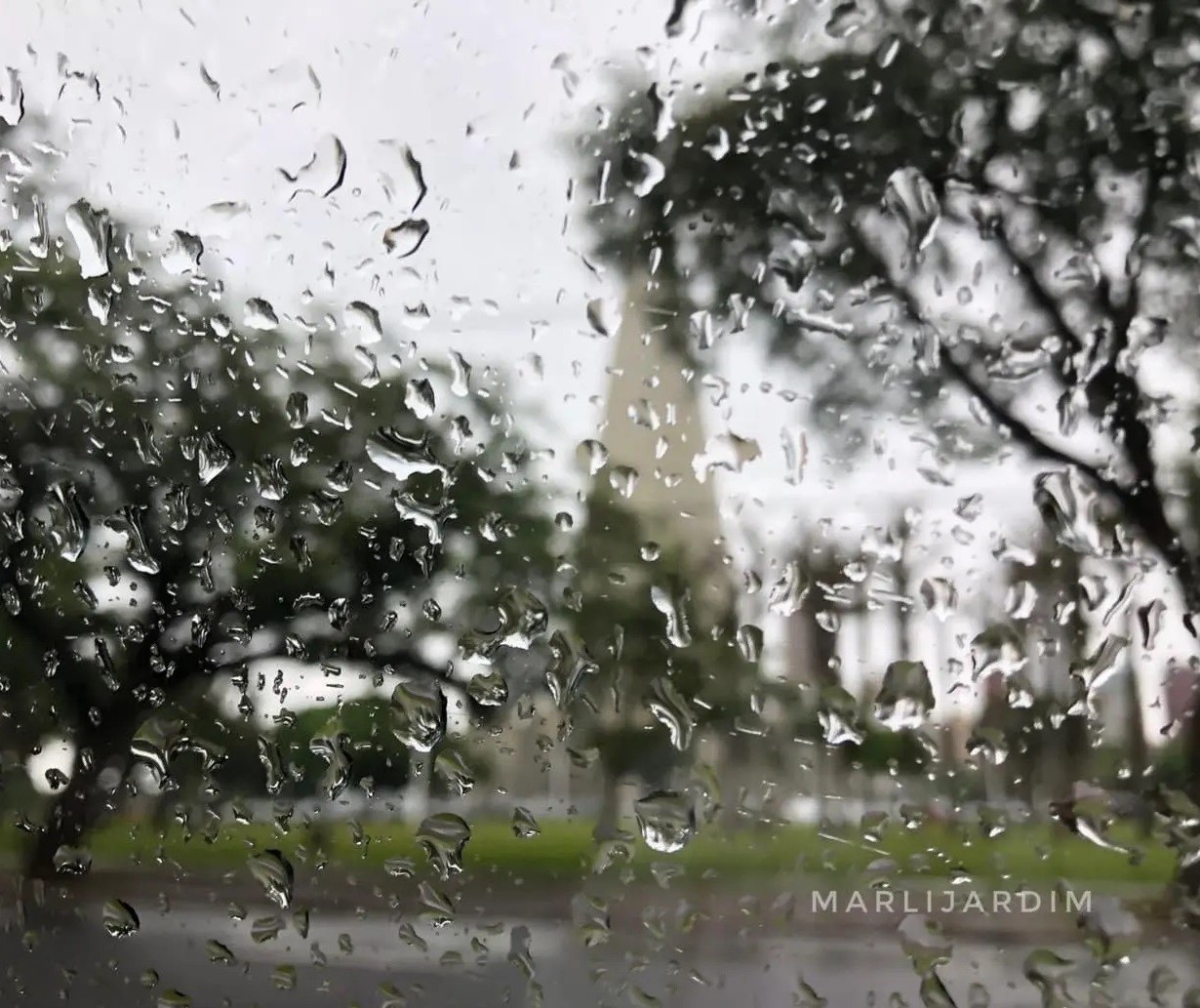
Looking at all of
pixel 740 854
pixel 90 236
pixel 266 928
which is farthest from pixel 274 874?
pixel 90 236

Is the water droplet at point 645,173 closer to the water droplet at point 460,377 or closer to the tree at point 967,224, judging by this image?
the tree at point 967,224

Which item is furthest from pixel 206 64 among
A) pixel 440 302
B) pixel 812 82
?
pixel 812 82

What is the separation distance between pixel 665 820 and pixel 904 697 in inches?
7.8

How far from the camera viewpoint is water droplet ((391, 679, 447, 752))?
744mm

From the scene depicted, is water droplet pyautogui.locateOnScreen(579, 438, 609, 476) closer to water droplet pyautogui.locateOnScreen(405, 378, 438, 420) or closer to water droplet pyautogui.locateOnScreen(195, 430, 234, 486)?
water droplet pyautogui.locateOnScreen(405, 378, 438, 420)

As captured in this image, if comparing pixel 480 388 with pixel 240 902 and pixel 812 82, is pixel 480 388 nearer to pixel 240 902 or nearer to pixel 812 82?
pixel 812 82

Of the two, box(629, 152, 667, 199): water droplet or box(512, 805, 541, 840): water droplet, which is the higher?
box(629, 152, 667, 199): water droplet

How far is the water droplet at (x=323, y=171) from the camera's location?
0.82 metres

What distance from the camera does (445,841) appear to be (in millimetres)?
741

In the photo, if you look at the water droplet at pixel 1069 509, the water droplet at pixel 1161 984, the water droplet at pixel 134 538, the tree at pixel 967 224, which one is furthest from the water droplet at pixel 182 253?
the water droplet at pixel 1161 984

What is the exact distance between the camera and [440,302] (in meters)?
0.78

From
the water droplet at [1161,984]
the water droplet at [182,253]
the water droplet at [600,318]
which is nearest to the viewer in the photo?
the water droplet at [1161,984]

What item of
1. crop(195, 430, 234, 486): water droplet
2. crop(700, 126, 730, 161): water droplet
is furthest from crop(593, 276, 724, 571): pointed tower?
crop(195, 430, 234, 486): water droplet

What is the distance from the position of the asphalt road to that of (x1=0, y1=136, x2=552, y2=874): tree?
0.11 meters
